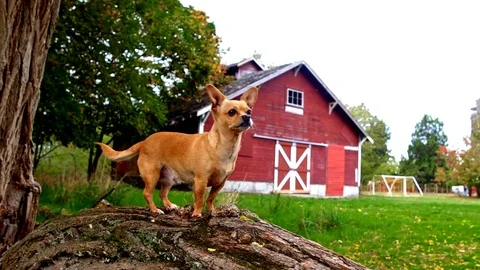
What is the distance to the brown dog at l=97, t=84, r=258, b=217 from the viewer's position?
105 inches

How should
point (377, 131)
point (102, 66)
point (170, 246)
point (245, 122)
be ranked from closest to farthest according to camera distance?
1. point (170, 246)
2. point (245, 122)
3. point (102, 66)
4. point (377, 131)

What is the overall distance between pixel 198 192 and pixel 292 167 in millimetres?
18679

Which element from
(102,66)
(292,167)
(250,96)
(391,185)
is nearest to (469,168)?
(391,185)

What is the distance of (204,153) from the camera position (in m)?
2.69

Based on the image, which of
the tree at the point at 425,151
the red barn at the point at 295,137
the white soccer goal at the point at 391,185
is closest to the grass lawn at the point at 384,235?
the red barn at the point at 295,137

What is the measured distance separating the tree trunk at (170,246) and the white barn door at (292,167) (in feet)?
58.1

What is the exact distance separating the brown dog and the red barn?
1463 centimetres

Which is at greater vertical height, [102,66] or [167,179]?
[102,66]

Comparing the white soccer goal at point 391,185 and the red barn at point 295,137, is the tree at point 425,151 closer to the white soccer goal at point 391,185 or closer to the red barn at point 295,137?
the white soccer goal at point 391,185

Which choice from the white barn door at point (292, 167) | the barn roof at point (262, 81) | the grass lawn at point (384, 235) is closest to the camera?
the grass lawn at point (384, 235)

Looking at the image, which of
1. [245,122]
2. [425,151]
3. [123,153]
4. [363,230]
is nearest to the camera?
[245,122]

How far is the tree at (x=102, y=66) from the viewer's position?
391 inches

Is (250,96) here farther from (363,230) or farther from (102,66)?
(102,66)

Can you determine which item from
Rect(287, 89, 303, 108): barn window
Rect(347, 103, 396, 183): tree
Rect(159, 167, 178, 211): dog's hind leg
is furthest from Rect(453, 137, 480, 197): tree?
Rect(159, 167, 178, 211): dog's hind leg
